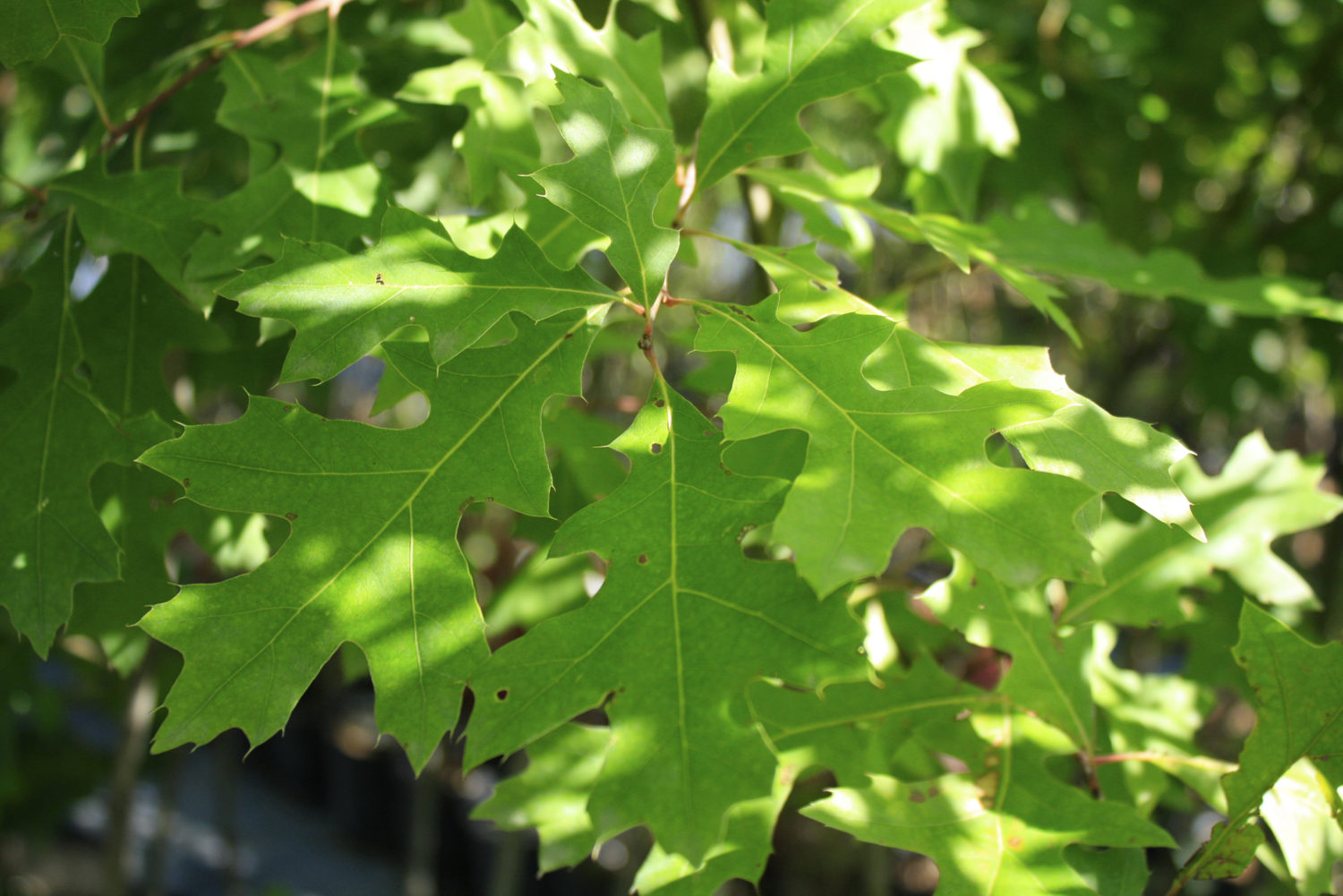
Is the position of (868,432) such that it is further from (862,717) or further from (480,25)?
(480,25)

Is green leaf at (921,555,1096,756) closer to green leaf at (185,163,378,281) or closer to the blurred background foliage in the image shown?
the blurred background foliage

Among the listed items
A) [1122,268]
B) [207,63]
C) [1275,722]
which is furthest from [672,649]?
[207,63]

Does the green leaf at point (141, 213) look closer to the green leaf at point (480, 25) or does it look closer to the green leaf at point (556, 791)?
the green leaf at point (480, 25)

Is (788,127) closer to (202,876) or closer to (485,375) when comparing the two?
(485,375)

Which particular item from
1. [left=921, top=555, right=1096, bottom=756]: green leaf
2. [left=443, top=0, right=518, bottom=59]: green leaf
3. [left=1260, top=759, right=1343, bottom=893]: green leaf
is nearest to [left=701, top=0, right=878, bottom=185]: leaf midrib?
[left=443, top=0, right=518, bottom=59]: green leaf

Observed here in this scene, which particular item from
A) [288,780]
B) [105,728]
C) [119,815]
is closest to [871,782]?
[119,815]

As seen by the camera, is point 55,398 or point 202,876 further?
point 202,876
